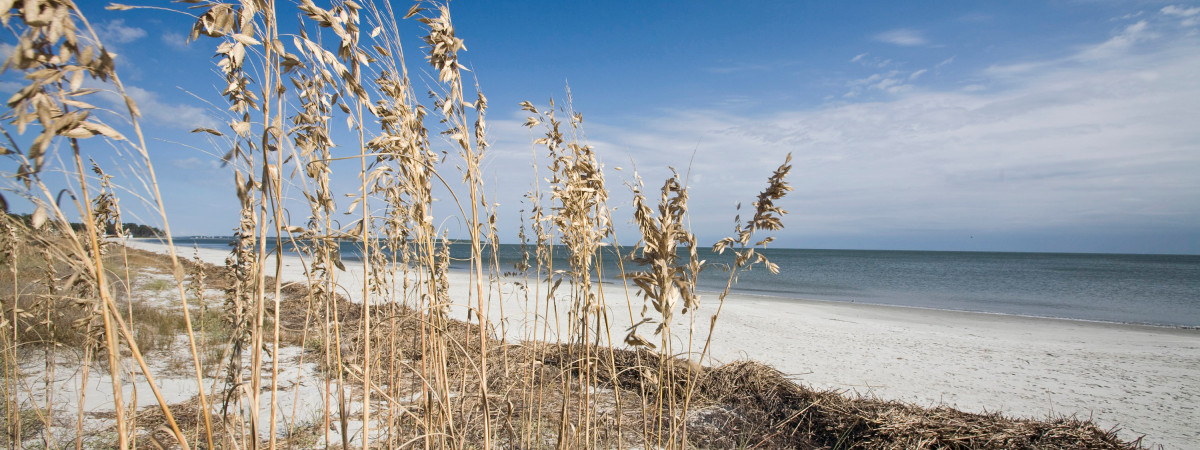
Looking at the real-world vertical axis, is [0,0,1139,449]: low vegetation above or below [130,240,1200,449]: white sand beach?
above

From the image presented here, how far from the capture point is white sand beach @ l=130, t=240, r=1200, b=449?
15.9 ft

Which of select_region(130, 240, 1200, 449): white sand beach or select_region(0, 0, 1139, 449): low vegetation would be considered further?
select_region(130, 240, 1200, 449): white sand beach

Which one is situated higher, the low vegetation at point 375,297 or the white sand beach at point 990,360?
the low vegetation at point 375,297

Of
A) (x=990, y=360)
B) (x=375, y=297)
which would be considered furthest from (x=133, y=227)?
(x=990, y=360)

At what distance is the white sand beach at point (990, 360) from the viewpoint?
4840 mm

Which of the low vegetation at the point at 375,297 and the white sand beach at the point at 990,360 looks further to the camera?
the white sand beach at the point at 990,360

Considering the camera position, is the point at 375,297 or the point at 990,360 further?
the point at 990,360

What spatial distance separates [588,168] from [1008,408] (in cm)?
554

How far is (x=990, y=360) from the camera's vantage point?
7.04 m

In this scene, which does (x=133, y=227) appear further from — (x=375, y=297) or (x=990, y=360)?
(x=990, y=360)

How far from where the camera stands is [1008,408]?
189 inches

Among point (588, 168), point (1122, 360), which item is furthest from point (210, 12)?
point (1122, 360)

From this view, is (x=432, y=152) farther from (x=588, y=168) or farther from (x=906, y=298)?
(x=906, y=298)

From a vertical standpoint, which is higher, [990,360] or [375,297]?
[375,297]
